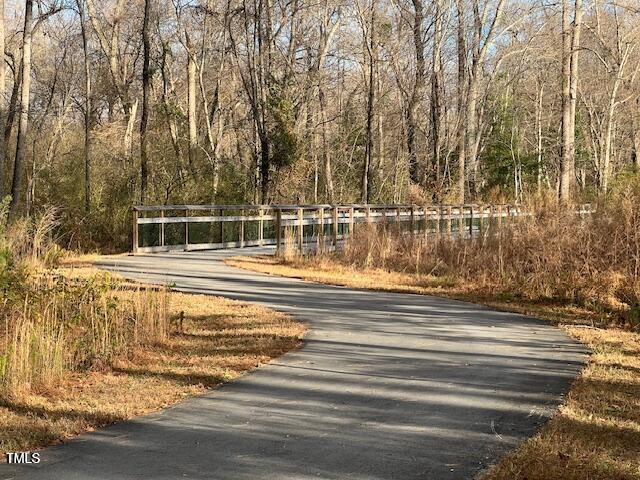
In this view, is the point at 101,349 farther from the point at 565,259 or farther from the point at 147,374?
the point at 565,259

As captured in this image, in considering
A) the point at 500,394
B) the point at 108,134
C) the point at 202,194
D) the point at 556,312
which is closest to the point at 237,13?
the point at 108,134

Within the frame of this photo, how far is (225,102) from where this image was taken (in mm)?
42906

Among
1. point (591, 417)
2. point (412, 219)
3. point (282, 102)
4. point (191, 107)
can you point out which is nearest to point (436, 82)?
point (282, 102)

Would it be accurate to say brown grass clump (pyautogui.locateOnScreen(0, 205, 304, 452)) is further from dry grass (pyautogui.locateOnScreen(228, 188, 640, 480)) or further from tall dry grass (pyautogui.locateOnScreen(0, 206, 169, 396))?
dry grass (pyautogui.locateOnScreen(228, 188, 640, 480))

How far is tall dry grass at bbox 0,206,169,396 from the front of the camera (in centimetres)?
668

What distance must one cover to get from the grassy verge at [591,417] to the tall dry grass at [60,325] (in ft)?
14.2

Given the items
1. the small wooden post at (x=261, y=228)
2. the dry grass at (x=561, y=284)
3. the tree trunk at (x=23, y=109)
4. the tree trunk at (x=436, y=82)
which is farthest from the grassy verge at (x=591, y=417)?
the tree trunk at (x=436, y=82)

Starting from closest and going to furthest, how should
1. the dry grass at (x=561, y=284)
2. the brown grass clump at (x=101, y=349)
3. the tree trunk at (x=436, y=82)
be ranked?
the dry grass at (x=561, y=284), the brown grass clump at (x=101, y=349), the tree trunk at (x=436, y=82)

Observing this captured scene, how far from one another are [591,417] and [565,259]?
8.19m

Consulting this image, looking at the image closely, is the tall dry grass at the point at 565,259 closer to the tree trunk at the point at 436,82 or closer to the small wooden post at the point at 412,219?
the small wooden post at the point at 412,219

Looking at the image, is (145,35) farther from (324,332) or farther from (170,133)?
(324,332)

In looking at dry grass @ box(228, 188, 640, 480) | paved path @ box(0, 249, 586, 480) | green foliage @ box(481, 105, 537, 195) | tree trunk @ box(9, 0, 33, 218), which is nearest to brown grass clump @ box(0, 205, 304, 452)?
paved path @ box(0, 249, 586, 480)

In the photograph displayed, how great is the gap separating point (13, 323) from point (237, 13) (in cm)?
2523

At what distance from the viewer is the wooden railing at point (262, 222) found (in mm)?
20844
